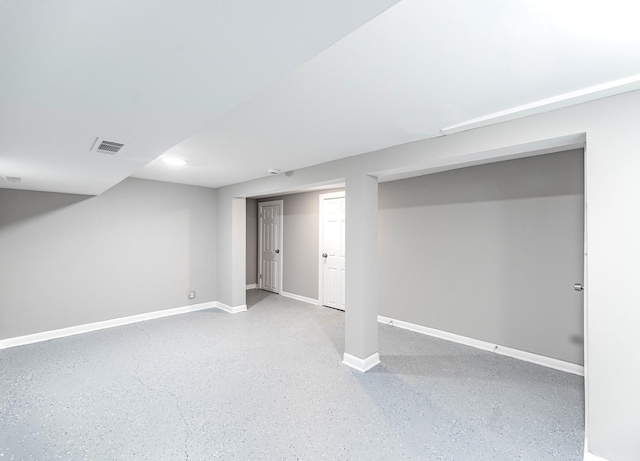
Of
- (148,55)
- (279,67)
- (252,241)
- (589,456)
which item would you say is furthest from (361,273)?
(252,241)

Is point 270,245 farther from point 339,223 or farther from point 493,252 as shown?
point 493,252

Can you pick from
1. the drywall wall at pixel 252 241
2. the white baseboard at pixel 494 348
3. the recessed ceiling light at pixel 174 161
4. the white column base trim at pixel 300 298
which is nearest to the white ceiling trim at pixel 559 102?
the white baseboard at pixel 494 348

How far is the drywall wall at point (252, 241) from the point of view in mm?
6980

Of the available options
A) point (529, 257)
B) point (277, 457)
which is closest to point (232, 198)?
point (277, 457)

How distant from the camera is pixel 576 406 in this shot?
7.77ft

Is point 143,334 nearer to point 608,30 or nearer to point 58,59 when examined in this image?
point 58,59

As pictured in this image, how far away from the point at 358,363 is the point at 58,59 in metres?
3.04

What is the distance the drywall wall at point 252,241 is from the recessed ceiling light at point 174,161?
3501mm

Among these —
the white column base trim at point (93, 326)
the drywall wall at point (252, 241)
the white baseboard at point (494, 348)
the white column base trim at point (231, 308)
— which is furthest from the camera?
the drywall wall at point (252, 241)

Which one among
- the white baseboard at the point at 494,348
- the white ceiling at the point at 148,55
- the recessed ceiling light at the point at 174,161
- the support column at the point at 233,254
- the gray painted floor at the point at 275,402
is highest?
the recessed ceiling light at the point at 174,161

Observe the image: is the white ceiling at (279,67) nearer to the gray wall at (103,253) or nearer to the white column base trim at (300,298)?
the gray wall at (103,253)

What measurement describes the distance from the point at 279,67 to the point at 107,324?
4.72 meters

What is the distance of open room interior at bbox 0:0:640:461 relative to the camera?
41.8 inches

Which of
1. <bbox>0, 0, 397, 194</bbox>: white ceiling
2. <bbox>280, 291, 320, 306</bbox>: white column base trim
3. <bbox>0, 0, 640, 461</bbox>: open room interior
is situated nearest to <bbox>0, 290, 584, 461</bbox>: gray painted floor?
<bbox>0, 0, 640, 461</bbox>: open room interior
